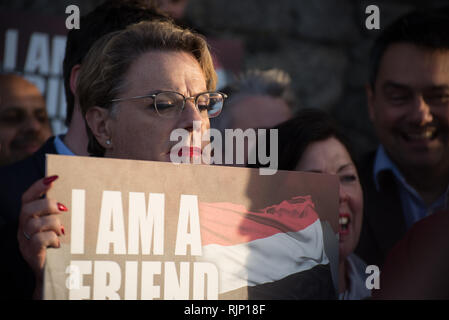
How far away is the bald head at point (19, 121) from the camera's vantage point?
8.77ft

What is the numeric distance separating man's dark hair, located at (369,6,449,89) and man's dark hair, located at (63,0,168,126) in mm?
1213

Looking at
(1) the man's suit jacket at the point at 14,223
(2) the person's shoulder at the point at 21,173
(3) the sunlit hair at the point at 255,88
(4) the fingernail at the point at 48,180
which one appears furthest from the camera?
(3) the sunlit hair at the point at 255,88

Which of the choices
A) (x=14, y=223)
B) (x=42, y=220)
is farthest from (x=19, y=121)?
(x=42, y=220)

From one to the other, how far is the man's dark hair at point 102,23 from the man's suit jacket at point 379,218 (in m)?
1.23

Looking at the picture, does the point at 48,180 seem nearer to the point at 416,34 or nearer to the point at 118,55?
the point at 118,55

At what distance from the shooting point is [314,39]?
462 cm

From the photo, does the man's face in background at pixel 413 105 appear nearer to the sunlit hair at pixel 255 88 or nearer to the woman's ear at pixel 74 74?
the sunlit hair at pixel 255 88

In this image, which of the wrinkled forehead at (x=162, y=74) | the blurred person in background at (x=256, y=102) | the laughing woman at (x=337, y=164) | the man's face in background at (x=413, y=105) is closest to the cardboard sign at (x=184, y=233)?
the wrinkled forehead at (x=162, y=74)

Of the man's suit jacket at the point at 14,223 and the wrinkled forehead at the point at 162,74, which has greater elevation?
the wrinkled forehead at the point at 162,74

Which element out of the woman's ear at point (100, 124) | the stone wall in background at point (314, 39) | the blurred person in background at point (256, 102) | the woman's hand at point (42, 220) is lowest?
the woman's hand at point (42, 220)

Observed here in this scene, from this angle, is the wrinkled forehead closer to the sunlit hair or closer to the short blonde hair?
the short blonde hair

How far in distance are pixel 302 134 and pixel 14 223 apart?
3.46 ft

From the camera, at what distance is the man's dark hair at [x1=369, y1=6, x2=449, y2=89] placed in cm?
277

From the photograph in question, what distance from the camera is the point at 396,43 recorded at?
288 cm
